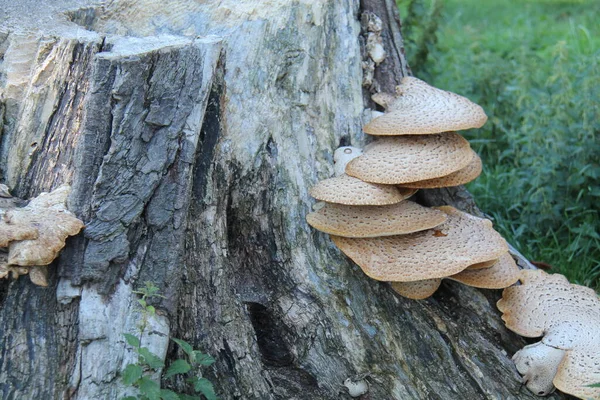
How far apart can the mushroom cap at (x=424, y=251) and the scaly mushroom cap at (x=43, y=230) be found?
1.39m

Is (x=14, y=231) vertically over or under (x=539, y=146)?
under

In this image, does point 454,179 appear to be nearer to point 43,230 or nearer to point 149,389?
point 149,389

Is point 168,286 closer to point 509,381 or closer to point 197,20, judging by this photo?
point 197,20

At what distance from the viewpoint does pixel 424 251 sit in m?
3.47

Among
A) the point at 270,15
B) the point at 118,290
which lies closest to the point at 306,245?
the point at 118,290

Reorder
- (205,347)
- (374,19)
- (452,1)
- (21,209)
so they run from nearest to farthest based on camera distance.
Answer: (21,209)
(205,347)
(374,19)
(452,1)

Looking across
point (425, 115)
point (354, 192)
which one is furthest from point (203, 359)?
point (425, 115)

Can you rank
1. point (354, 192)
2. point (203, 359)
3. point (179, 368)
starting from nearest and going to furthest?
1. point (179, 368)
2. point (203, 359)
3. point (354, 192)

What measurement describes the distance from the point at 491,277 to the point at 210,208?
1594 mm

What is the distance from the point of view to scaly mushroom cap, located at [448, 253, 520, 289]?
3.67 metres

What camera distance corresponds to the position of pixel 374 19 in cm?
414

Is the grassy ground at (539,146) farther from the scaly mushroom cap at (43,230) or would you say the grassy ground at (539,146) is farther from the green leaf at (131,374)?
the scaly mushroom cap at (43,230)

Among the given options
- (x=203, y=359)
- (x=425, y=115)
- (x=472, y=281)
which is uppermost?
(x=425, y=115)

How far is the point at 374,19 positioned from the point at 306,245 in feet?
4.96
